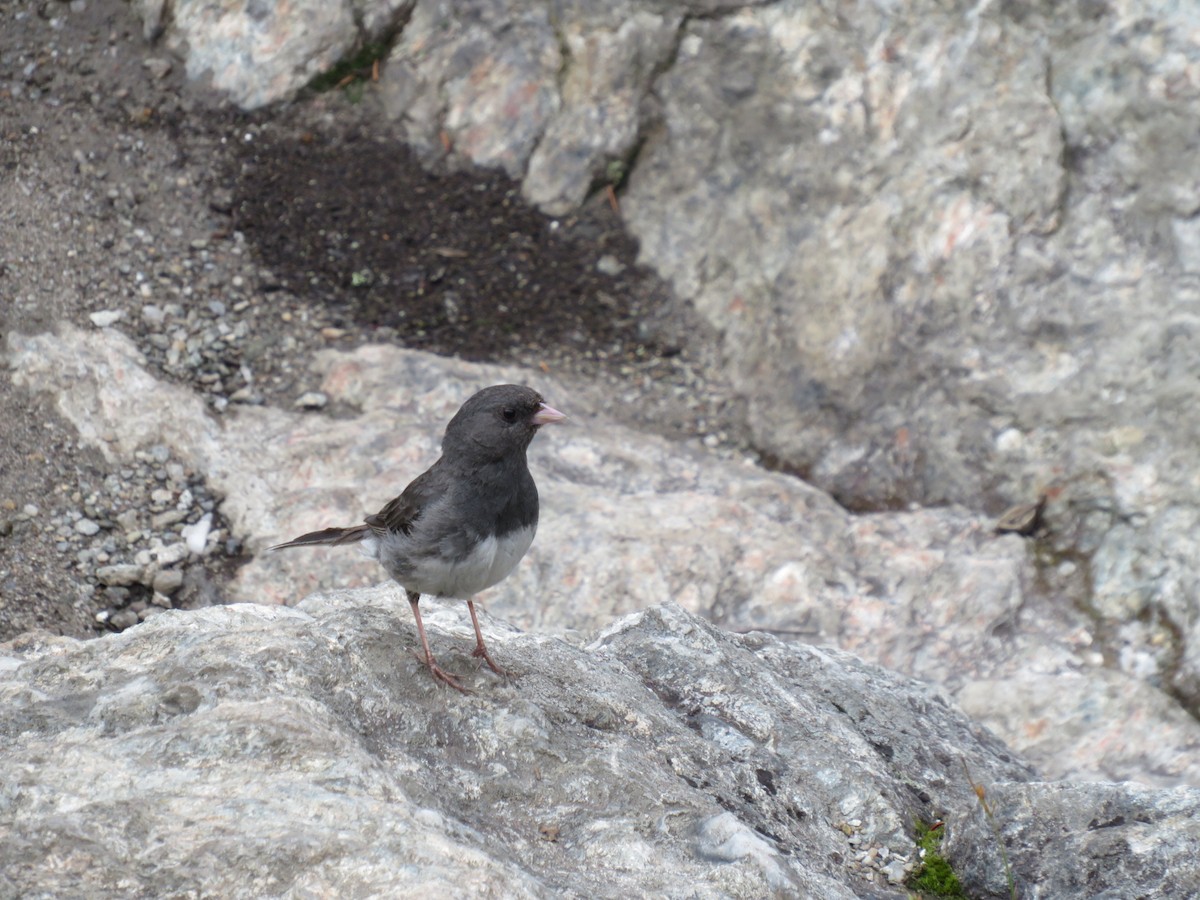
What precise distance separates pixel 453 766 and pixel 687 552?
9.81ft

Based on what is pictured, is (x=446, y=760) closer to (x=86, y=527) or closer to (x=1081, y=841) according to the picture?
(x=1081, y=841)

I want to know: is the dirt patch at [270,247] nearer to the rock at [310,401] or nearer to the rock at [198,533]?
the rock at [310,401]

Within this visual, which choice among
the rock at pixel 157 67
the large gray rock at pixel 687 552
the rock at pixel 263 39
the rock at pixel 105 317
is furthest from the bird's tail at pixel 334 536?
the rock at pixel 157 67

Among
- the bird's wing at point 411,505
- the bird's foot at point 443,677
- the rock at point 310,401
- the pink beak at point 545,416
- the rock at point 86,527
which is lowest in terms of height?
the rock at point 86,527

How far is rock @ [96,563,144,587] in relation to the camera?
239 inches

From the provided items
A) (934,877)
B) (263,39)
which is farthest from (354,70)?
(934,877)

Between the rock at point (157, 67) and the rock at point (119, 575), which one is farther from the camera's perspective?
the rock at point (157, 67)

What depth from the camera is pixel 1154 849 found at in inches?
129

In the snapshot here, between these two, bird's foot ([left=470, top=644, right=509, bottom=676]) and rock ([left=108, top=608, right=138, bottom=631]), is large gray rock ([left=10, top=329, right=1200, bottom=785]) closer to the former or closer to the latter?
rock ([left=108, top=608, right=138, bottom=631])

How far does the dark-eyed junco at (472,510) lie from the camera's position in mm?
4070

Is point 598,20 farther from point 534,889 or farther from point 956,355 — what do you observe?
point 534,889

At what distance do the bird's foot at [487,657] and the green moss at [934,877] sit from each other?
1.47m

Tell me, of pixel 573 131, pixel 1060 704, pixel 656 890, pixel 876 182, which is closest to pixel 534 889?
pixel 656 890

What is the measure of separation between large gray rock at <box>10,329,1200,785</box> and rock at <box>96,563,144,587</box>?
1.79 ft
